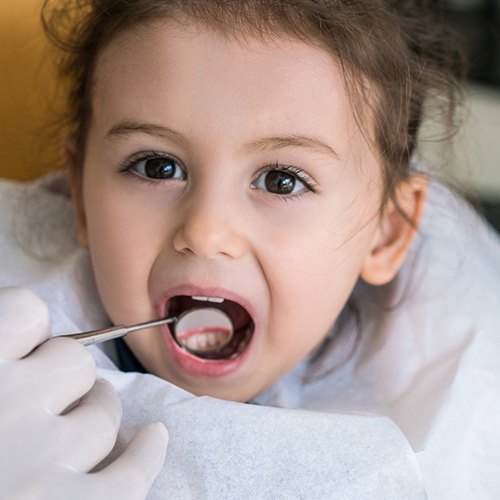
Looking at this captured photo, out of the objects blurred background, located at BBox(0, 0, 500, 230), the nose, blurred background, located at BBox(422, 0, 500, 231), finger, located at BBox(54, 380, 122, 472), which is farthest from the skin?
blurred background, located at BBox(422, 0, 500, 231)

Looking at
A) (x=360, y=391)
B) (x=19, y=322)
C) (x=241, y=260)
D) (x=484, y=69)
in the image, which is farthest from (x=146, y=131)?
(x=484, y=69)

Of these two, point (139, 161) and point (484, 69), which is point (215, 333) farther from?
point (484, 69)

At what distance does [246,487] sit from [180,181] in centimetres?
26

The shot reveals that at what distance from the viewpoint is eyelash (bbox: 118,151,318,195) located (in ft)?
2.67

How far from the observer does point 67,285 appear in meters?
0.92

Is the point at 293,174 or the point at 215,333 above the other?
the point at 293,174

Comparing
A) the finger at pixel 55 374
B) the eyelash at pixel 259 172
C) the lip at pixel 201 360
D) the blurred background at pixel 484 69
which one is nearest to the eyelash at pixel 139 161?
the eyelash at pixel 259 172

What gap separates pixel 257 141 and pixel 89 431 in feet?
0.92

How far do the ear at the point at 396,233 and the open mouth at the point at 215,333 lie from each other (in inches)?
6.1

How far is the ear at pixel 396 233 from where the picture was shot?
956mm

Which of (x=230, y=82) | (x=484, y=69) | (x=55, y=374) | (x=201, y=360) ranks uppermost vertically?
(x=230, y=82)

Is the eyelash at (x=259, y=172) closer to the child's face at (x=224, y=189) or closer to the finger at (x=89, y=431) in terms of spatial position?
the child's face at (x=224, y=189)

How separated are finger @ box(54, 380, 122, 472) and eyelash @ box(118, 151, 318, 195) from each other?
0.74 feet

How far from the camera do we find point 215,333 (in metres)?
0.86
